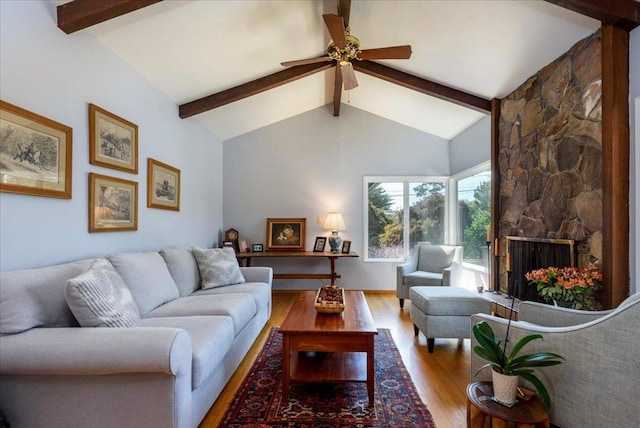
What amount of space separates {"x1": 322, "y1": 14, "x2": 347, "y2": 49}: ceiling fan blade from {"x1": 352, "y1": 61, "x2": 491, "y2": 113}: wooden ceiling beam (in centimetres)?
128

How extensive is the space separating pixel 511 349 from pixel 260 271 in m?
2.70

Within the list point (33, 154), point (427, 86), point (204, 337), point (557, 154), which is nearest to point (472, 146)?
point (427, 86)

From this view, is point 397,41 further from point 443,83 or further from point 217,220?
point 217,220

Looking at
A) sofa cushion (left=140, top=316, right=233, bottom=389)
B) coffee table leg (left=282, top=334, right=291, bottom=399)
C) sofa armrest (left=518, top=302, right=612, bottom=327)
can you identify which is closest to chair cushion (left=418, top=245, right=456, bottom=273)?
sofa armrest (left=518, top=302, right=612, bottom=327)

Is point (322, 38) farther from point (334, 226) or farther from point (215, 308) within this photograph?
point (215, 308)

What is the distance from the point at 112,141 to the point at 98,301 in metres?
1.52

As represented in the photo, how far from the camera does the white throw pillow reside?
3277 mm

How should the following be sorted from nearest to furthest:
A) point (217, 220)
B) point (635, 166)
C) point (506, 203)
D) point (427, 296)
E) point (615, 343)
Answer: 1. point (615, 343)
2. point (635, 166)
3. point (427, 296)
4. point (506, 203)
5. point (217, 220)

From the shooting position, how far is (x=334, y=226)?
5043mm

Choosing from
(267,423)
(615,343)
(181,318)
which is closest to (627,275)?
(615,343)

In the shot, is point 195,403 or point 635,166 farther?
point 635,166

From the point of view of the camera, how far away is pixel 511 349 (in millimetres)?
1563

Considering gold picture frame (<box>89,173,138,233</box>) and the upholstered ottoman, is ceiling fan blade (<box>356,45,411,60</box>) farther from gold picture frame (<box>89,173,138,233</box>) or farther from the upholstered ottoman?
gold picture frame (<box>89,173,138,233</box>)

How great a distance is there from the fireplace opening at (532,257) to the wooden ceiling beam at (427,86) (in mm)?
1661
